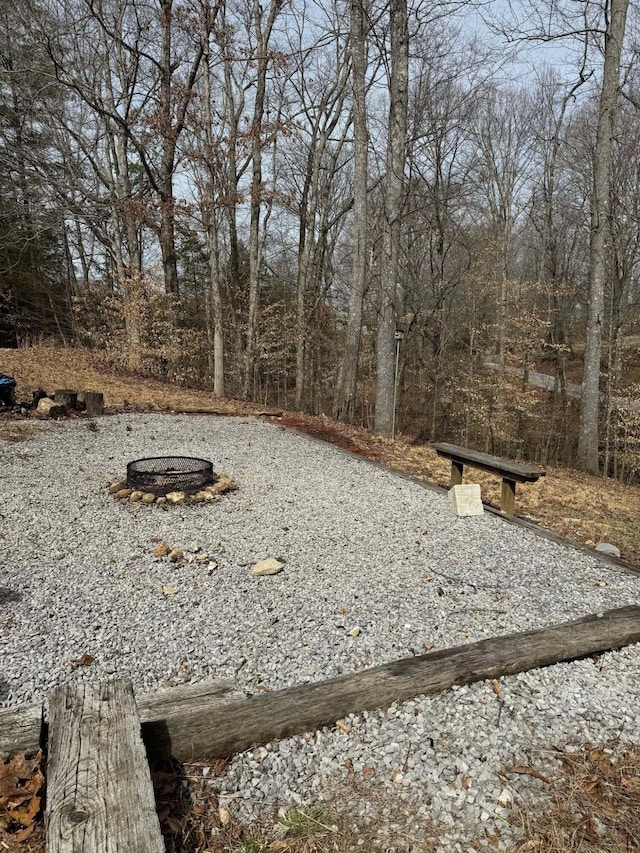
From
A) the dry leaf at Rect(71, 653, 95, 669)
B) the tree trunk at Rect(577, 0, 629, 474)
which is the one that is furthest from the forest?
the dry leaf at Rect(71, 653, 95, 669)

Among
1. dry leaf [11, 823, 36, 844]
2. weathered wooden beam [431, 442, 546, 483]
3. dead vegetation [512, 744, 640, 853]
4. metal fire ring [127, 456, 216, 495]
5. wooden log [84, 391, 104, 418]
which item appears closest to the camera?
dry leaf [11, 823, 36, 844]

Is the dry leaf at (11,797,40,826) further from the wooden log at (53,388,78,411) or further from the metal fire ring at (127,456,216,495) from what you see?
the wooden log at (53,388,78,411)

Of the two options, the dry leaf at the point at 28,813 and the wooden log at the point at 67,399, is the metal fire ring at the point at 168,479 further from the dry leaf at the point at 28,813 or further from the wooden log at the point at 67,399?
the wooden log at the point at 67,399

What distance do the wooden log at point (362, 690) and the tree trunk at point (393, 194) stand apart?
690 centimetres

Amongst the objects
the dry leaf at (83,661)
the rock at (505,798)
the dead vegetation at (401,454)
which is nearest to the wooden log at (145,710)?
the dry leaf at (83,661)

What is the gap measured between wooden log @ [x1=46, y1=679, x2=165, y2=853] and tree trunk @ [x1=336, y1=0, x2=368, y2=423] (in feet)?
29.8

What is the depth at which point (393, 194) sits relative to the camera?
30.0 ft

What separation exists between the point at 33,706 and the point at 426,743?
144 centimetres

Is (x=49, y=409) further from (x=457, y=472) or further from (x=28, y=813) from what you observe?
(x=28, y=813)

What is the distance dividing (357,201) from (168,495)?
8.32 meters

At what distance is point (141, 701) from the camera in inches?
75.9

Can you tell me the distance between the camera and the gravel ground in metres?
1.84

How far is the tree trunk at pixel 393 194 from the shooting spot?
8.91 meters

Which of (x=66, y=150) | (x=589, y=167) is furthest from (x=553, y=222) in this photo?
(x=66, y=150)
